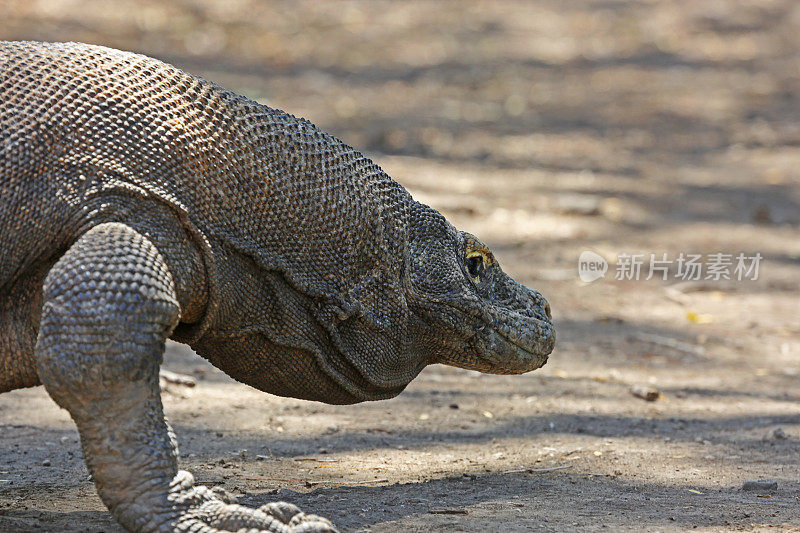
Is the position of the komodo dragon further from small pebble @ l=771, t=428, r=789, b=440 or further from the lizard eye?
small pebble @ l=771, t=428, r=789, b=440

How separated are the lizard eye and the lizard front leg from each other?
1.45 meters

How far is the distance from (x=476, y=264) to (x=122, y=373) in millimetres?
1725

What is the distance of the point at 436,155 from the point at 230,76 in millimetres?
3811

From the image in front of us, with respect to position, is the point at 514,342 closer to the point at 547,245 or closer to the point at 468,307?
the point at 468,307

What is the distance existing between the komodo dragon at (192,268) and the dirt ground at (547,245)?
0.67m

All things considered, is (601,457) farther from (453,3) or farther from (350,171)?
(453,3)

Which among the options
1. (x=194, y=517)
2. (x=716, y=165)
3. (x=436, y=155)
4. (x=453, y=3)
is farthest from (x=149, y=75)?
(x=453, y=3)

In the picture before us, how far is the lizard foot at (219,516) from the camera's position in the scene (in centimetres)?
341

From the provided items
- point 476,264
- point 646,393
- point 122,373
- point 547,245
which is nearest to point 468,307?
point 476,264

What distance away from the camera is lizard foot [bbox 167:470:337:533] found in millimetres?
3408

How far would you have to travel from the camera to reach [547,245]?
9.89m

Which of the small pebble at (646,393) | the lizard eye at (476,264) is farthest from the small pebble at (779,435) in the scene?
the lizard eye at (476,264)

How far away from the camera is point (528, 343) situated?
454 cm

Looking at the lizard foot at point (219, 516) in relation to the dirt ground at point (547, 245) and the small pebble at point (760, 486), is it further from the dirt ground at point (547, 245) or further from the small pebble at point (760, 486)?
the small pebble at point (760, 486)
